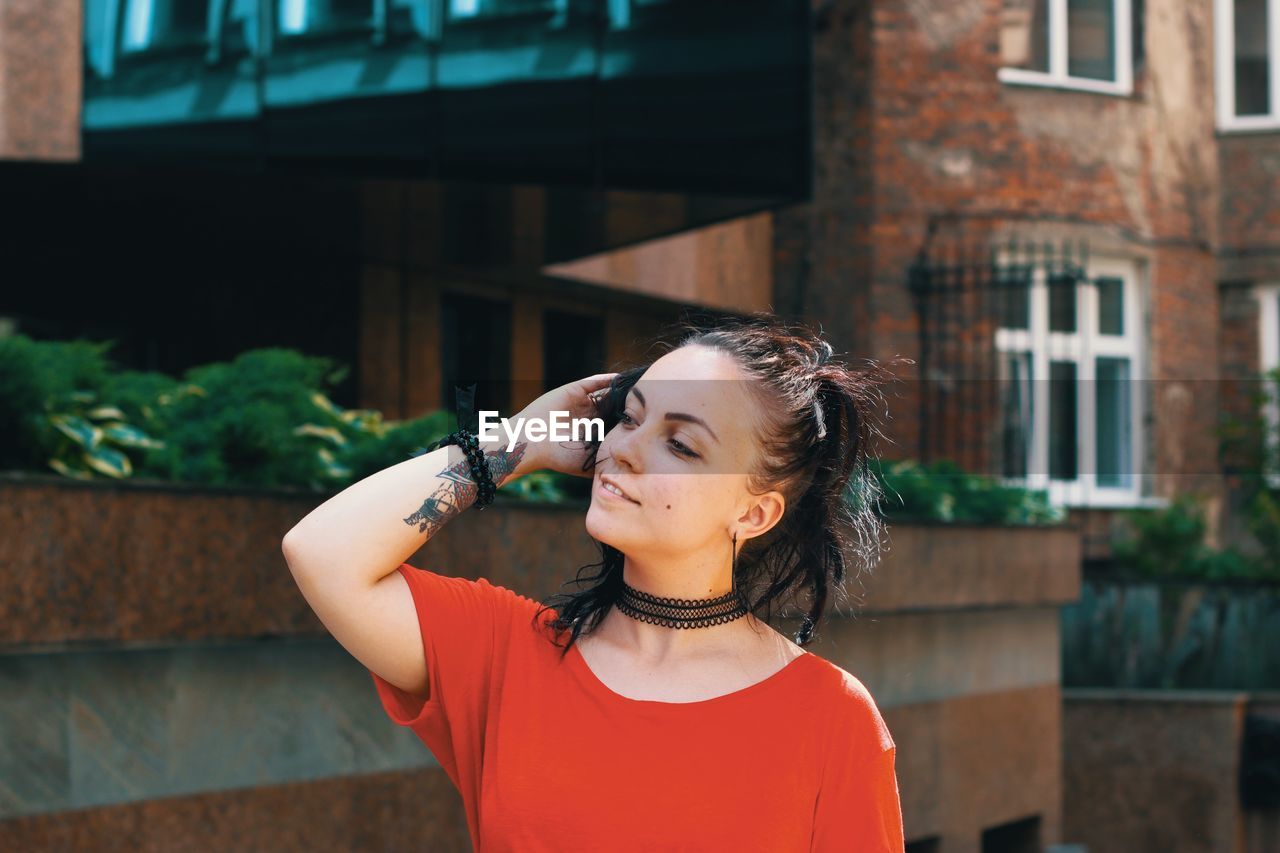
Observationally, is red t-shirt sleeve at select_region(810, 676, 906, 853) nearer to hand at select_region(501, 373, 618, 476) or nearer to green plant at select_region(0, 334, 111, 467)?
hand at select_region(501, 373, 618, 476)

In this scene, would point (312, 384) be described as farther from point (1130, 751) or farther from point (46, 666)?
point (1130, 751)

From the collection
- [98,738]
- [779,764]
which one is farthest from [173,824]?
[779,764]

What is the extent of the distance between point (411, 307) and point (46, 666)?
7.83 metres

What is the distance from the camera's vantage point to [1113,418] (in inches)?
621

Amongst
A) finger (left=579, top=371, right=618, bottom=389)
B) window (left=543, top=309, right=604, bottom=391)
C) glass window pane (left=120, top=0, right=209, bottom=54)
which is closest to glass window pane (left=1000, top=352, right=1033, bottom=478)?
window (left=543, top=309, right=604, bottom=391)

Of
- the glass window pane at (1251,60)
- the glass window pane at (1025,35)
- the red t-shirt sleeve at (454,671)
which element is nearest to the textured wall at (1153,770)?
the glass window pane at (1025,35)

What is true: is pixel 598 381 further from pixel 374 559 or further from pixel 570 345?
pixel 570 345

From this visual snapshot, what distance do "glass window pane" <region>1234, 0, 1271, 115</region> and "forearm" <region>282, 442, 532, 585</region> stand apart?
16043 mm

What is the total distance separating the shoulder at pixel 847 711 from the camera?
2447 mm

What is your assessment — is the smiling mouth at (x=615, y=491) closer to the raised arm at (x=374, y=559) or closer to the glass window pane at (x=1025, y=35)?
the raised arm at (x=374, y=559)

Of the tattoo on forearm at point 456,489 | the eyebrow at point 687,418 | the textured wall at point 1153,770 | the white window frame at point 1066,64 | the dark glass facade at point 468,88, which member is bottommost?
the textured wall at point 1153,770

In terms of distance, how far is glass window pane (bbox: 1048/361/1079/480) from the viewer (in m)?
15.3

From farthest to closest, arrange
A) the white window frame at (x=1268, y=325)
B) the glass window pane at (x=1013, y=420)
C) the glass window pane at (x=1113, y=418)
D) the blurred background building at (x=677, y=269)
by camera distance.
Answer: the white window frame at (x=1268, y=325) < the glass window pane at (x=1113, y=418) < the glass window pane at (x=1013, y=420) < the blurred background building at (x=677, y=269)

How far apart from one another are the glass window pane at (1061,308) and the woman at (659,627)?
13.2 meters
